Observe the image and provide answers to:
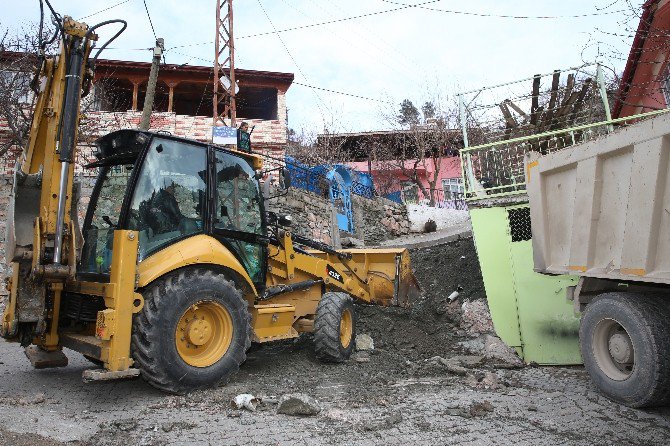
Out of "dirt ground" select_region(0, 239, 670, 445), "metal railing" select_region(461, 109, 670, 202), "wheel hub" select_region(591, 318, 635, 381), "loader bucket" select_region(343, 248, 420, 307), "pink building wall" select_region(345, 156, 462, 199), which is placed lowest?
"dirt ground" select_region(0, 239, 670, 445)

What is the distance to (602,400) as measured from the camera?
14.6 feet

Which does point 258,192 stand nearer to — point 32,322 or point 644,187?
point 32,322

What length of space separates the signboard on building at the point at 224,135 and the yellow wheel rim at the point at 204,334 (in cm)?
840

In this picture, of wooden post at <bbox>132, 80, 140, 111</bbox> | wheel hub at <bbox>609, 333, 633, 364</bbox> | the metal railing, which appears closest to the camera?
wheel hub at <bbox>609, 333, 633, 364</bbox>

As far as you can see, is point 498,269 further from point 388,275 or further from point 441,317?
point 388,275

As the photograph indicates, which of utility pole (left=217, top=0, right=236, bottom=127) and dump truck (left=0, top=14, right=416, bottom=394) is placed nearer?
dump truck (left=0, top=14, right=416, bottom=394)

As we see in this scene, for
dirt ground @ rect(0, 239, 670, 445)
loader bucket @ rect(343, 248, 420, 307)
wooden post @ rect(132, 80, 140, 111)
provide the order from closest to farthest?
dirt ground @ rect(0, 239, 670, 445), loader bucket @ rect(343, 248, 420, 307), wooden post @ rect(132, 80, 140, 111)

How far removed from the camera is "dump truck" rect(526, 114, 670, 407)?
3869mm

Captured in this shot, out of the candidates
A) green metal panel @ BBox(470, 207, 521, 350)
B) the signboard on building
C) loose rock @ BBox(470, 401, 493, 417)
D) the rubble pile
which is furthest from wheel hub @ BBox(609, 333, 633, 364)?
the signboard on building

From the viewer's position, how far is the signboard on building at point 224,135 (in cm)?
1244

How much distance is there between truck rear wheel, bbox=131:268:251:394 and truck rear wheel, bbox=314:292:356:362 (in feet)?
3.84

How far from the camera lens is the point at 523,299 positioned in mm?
6559

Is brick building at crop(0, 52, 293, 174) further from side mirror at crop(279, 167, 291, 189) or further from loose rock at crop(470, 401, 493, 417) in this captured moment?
loose rock at crop(470, 401, 493, 417)

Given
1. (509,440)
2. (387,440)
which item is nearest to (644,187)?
(509,440)
